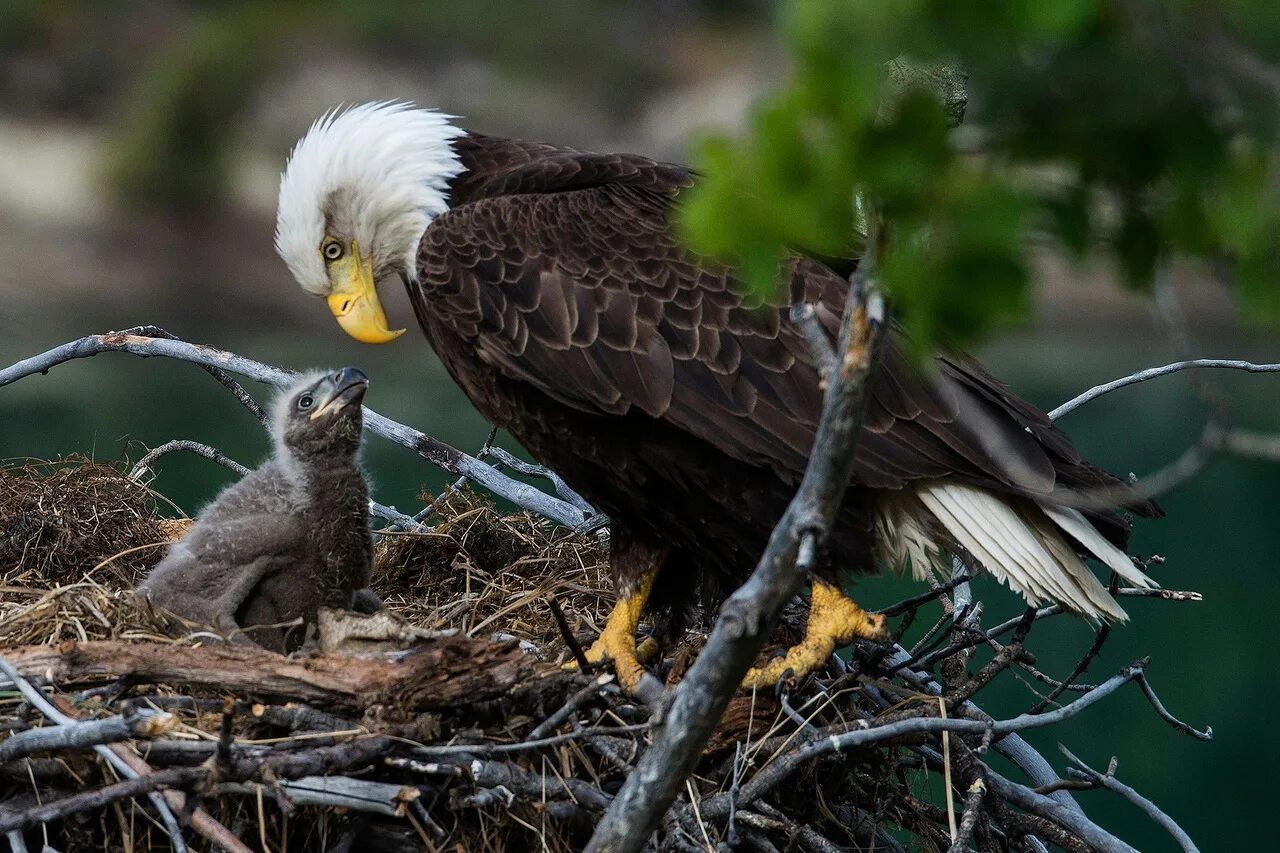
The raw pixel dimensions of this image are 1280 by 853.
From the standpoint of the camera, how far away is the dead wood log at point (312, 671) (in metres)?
2.30

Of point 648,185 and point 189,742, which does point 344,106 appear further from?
point 189,742

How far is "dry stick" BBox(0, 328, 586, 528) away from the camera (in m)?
3.32

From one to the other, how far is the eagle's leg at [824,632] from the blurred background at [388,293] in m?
2.33

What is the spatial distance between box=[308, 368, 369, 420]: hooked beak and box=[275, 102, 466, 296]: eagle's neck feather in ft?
0.75

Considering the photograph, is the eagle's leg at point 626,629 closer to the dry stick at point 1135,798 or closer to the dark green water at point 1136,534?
the dry stick at point 1135,798

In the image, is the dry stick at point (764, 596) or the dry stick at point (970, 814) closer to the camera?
the dry stick at point (764, 596)

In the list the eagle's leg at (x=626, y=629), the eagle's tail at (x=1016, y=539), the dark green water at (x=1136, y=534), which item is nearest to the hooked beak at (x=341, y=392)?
the eagle's leg at (x=626, y=629)

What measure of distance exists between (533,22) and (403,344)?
30.8ft

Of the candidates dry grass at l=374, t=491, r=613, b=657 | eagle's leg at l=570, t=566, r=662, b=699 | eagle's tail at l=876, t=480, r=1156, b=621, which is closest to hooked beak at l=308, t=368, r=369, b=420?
dry grass at l=374, t=491, r=613, b=657

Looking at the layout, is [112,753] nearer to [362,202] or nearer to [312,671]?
[312,671]

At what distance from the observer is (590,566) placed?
3453 millimetres

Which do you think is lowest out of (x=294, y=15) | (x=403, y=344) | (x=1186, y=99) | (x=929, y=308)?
(x=403, y=344)

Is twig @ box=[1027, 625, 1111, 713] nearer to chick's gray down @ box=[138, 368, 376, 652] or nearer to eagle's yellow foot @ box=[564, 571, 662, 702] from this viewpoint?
eagle's yellow foot @ box=[564, 571, 662, 702]

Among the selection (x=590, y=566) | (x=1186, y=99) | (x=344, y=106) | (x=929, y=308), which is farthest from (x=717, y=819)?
(x=344, y=106)
